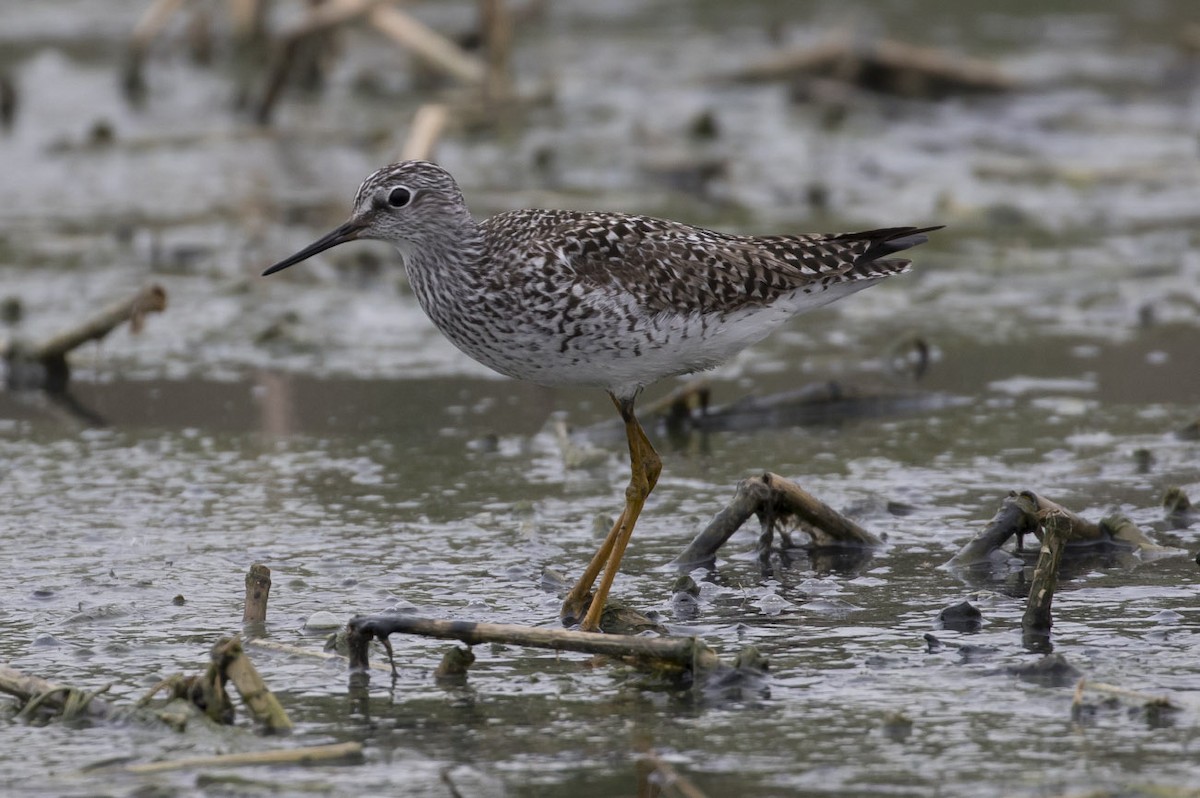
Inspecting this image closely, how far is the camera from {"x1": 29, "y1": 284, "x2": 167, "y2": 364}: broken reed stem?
9.62 meters

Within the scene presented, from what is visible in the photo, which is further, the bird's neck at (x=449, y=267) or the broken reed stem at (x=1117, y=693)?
the bird's neck at (x=449, y=267)

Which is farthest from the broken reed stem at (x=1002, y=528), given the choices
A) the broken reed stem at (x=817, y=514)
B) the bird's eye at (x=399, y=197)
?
the bird's eye at (x=399, y=197)

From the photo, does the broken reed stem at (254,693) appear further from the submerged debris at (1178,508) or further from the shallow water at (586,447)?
the submerged debris at (1178,508)

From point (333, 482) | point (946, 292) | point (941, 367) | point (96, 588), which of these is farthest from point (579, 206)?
point (96, 588)

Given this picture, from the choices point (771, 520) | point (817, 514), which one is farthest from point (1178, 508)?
point (771, 520)

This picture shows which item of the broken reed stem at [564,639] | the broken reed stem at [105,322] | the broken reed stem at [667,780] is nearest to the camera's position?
the broken reed stem at [667,780]

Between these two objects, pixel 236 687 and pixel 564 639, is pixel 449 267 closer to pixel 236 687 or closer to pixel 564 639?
pixel 564 639

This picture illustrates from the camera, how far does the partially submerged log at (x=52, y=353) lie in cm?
991

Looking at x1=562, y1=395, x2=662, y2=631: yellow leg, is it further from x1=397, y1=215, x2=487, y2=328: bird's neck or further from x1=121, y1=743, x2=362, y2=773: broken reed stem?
x1=121, y1=743, x2=362, y2=773: broken reed stem

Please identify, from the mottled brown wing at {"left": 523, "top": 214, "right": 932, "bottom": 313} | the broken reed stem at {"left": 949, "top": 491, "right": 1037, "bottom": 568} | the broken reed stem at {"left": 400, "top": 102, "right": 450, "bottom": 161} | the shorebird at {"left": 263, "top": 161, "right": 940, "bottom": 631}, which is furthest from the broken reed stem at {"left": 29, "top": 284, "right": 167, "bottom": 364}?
the broken reed stem at {"left": 949, "top": 491, "right": 1037, "bottom": 568}

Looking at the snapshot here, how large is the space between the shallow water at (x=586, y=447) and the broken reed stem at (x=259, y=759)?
46 mm

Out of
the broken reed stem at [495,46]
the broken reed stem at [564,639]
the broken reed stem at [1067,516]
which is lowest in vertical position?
the broken reed stem at [564,639]

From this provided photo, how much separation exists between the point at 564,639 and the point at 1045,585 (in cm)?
173

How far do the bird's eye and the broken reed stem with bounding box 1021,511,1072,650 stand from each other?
2.90 metres
